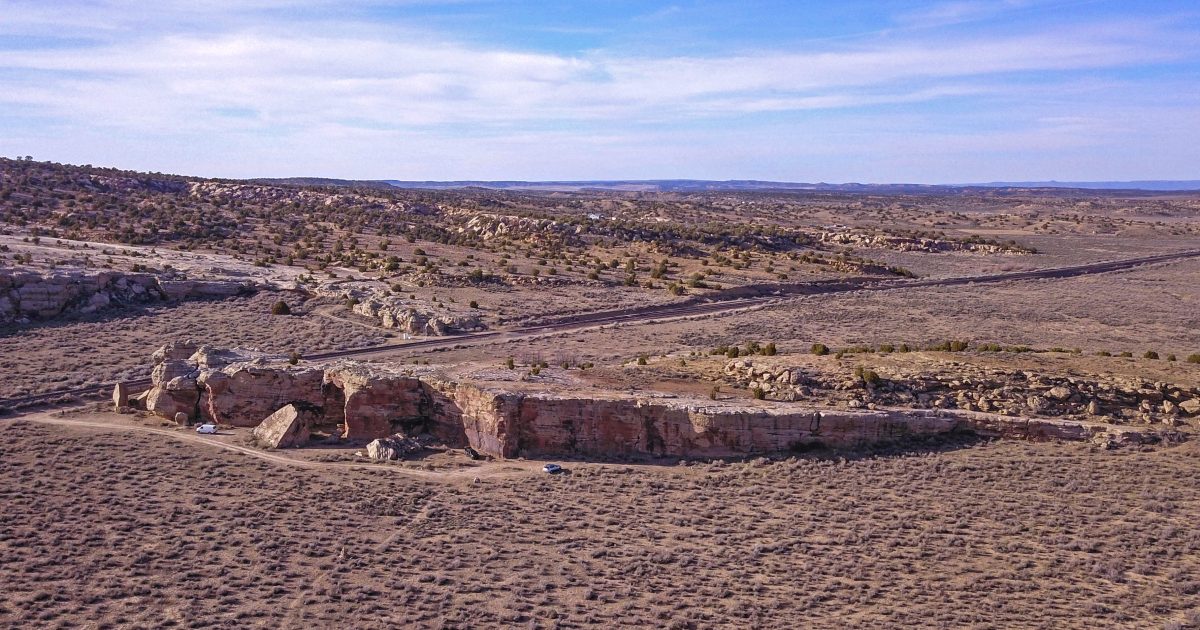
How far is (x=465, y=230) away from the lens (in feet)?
263

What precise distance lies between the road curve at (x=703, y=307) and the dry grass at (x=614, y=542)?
238 inches

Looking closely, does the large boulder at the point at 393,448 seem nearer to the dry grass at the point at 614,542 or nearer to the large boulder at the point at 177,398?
the dry grass at the point at 614,542

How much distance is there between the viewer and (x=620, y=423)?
21.5m

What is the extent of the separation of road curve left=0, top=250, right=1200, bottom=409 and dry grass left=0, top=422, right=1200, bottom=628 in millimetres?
6044

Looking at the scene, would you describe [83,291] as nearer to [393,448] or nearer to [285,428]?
[285,428]

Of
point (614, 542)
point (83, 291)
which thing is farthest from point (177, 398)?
point (83, 291)

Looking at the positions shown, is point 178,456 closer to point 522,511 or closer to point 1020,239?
point 522,511

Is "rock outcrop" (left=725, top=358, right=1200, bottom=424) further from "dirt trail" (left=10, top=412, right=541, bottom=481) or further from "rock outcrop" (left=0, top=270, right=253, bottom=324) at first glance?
"rock outcrop" (left=0, top=270, right=253, bottom=324)

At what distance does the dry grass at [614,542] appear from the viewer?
13.7m

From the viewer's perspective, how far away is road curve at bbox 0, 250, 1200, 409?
27.2m

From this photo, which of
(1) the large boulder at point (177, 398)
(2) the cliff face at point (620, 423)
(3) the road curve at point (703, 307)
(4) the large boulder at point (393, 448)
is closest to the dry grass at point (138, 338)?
(3) the road curve at point (703, 307)

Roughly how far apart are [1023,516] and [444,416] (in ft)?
46.4

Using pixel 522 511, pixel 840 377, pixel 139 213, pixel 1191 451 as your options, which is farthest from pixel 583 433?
pixel 139 213

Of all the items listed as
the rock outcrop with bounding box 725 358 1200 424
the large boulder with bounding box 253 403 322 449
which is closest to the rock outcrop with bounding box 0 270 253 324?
the large boulder with bounding box 253 403 322 449
